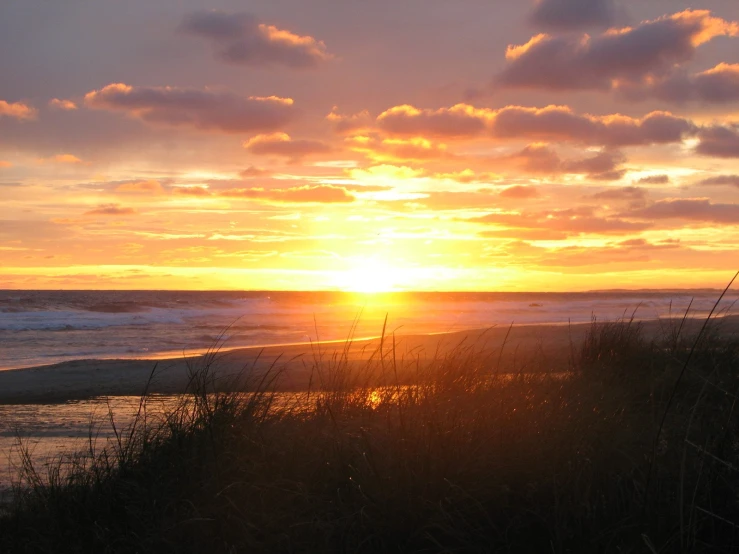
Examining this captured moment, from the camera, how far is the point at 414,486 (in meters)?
3.82

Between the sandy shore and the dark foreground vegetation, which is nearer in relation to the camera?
the dark foreground vegetation

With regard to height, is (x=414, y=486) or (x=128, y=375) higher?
(x=414, y=486)

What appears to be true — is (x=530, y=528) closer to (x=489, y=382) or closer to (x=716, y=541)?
(x=716, y=541)

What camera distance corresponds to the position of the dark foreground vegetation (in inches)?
136

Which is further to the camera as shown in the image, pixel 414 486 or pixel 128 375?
pixel 128 375

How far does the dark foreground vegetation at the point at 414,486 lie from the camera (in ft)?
11.3

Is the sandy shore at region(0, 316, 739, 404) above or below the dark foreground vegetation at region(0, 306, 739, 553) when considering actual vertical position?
below

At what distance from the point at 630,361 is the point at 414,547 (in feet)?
18.9

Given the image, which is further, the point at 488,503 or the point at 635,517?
the point at 488,503

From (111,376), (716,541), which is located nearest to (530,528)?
(716,541)

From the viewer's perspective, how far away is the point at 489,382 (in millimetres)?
6176

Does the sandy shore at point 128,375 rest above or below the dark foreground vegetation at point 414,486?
below

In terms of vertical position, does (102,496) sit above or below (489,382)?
below

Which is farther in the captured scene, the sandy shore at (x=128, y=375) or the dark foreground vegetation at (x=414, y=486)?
the sandy shore at (x=128, y=375)
